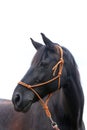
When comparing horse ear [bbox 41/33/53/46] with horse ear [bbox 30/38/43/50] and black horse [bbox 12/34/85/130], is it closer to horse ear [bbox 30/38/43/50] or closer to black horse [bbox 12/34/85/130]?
black horse [bbox 12/34/85/130]

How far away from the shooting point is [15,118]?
30.7 ft

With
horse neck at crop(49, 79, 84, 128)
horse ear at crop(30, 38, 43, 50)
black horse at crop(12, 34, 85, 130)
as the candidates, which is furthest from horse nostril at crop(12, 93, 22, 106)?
horse ear at crop(30, 38, 43, 50)

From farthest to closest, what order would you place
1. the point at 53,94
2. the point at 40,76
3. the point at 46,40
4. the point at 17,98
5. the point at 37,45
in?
1. the point at 53,94
2. the point at 37,45
3. the point at 46,40
4. the point at 40,76
5. the point at 17,98

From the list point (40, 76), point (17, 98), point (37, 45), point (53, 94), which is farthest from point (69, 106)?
point (37, 45)

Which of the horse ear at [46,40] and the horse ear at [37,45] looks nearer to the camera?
the horse ear at [46,40]

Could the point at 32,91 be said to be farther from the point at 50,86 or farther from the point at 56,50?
the point at 56,50

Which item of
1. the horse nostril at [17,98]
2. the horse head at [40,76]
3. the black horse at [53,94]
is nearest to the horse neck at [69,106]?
the black horse at [53,94]

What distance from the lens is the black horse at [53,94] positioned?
7.94 meters

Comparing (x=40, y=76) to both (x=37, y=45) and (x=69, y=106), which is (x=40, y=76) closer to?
(x=37, y=45)

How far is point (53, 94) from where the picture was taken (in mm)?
8602

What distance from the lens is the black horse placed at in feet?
26.1

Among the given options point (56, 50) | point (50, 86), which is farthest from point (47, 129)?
point (56, 50)

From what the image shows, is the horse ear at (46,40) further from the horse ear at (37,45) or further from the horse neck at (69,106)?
the horse neck at (69,106)

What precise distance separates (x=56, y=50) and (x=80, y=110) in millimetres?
1185
